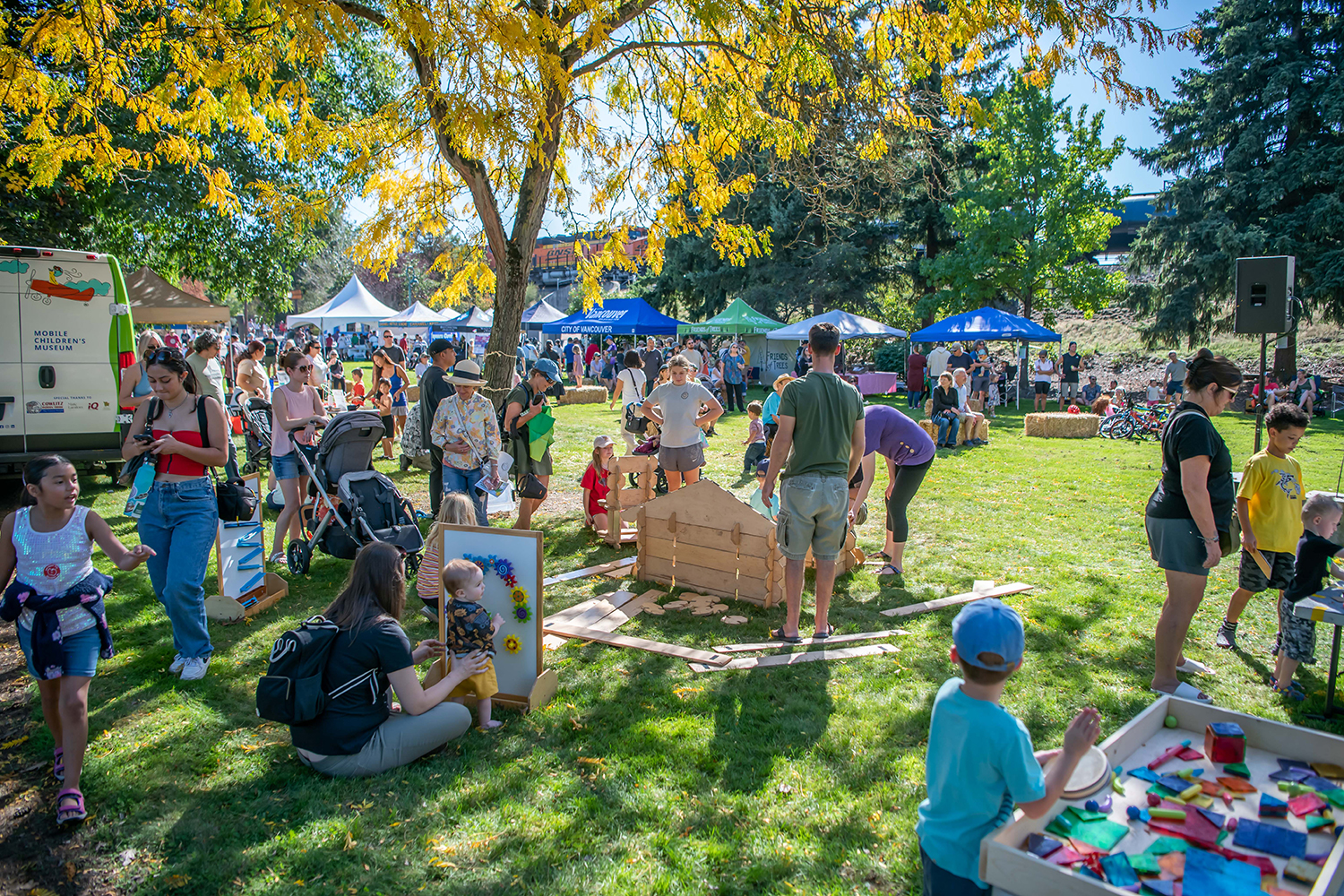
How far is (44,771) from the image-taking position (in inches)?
153

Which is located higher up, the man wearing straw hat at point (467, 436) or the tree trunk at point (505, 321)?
the tree trunk at point (505, 321)

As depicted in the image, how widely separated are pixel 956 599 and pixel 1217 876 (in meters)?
4.43

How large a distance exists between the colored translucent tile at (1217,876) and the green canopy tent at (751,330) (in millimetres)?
22628

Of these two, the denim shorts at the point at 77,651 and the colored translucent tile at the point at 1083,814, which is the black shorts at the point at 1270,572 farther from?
the denim shorts at the point at 77,651

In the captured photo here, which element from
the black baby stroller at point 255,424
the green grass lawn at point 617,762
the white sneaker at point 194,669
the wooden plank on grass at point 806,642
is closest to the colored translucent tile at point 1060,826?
the green grass lawn at point 617,762

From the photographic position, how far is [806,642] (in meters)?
5.50

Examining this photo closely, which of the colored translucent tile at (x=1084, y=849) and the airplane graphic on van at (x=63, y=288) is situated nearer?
the colored translucent tile at (x=1084, y=849)

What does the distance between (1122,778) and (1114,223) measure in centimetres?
2857

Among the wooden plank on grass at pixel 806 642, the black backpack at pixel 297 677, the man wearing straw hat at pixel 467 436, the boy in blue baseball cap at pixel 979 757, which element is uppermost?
the man wearing straw hat at pixel 467 436

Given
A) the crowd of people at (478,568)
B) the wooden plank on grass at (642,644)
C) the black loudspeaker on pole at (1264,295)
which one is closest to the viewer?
the crowd of people at (478,568)

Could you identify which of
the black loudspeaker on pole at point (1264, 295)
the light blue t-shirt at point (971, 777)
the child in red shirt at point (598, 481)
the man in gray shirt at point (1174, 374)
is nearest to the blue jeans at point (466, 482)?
the child in red shirt at point (598, 481)

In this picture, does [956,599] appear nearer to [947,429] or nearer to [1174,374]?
[947,429]

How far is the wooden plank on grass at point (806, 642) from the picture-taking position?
5.37 metres

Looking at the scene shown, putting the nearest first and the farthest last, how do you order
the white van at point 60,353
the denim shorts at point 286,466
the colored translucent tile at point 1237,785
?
the colored translucent tile at point 1237,785 → the denim shorts at point 286,466 → the white van at point 60,353
